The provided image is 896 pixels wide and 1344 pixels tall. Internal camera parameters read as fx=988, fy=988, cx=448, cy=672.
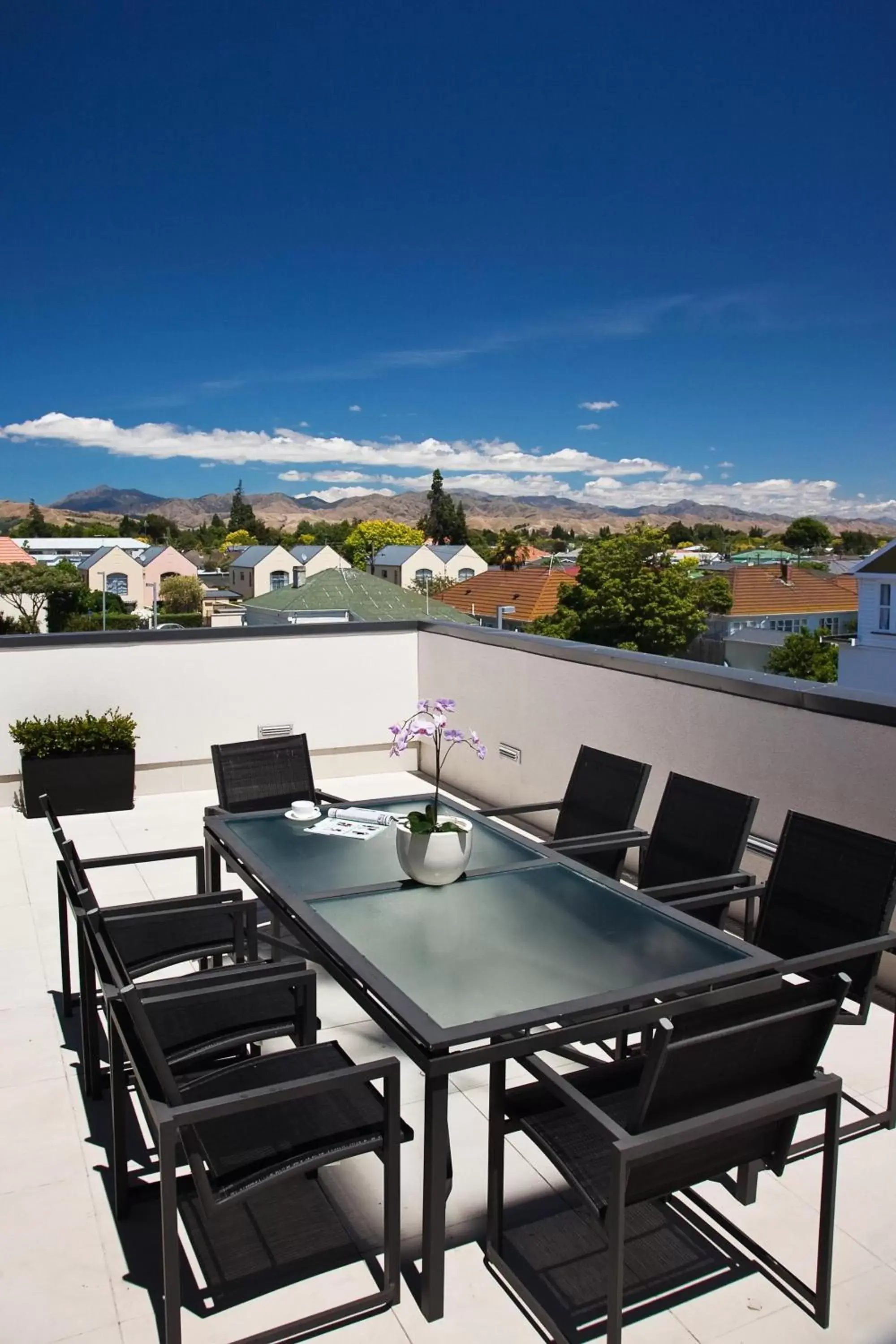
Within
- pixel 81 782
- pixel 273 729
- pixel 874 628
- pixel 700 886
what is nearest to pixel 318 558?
pixel 874 628

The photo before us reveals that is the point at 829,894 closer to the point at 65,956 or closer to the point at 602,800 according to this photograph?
the point at 602,800

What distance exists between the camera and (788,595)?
5156cm

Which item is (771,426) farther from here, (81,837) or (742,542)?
(81,837)

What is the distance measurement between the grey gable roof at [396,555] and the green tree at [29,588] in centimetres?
2963

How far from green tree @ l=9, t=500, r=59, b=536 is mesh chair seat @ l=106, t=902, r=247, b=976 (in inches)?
3708

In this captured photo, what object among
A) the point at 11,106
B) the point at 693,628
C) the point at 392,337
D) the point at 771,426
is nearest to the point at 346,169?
the point at 11,106

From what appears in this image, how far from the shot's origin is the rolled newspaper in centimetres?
318

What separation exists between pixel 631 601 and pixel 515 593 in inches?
315

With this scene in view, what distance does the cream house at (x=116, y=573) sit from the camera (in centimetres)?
5612

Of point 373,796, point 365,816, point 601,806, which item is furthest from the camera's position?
point 373,796

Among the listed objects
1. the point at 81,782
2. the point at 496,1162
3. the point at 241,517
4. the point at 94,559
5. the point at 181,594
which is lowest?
the point at 181,594

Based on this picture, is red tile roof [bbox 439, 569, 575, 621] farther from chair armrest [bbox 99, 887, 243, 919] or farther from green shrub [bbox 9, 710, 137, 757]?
chair armrest [bbox 99, 887, 243, 919]

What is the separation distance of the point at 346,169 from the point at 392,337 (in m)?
41.0

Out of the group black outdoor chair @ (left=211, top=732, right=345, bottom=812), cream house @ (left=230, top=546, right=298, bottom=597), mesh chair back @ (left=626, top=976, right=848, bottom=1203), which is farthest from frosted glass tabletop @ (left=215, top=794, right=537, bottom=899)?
cream house @ (left=230, top=546, right=298, bottom=597)
